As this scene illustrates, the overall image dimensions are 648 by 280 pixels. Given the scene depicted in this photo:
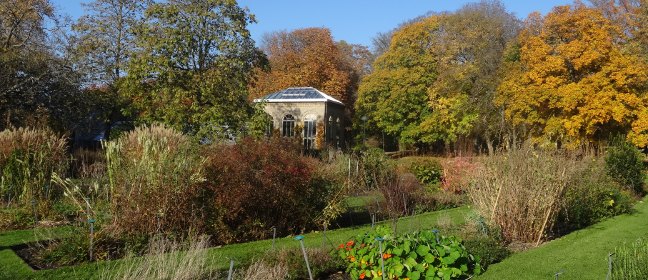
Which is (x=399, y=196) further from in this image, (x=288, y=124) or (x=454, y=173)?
(x=288, y=124)

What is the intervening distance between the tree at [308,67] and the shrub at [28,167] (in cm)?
2650

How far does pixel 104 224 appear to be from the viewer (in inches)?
317

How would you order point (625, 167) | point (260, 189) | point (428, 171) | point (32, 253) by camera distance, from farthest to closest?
point (428, 171), point (625, 167), point (260, 189), point (32, 253)

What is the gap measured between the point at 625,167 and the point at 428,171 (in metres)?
5.49

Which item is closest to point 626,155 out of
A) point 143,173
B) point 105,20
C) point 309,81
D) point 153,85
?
point 143,173

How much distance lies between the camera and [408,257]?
648 cm

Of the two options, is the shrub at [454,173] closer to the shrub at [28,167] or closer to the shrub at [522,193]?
the shrub at [522,193]

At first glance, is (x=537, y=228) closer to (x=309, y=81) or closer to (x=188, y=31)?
(x=188, y=31)

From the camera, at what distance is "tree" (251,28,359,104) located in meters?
39.4

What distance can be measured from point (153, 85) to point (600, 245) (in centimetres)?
1586

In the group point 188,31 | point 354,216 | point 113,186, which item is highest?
point 188,31

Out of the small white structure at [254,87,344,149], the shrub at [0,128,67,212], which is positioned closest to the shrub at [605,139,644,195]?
the shrub at [0,128,67,212]

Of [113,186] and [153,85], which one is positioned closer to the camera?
[113,186]

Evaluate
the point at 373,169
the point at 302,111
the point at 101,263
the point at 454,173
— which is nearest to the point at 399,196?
the point at 373,169
